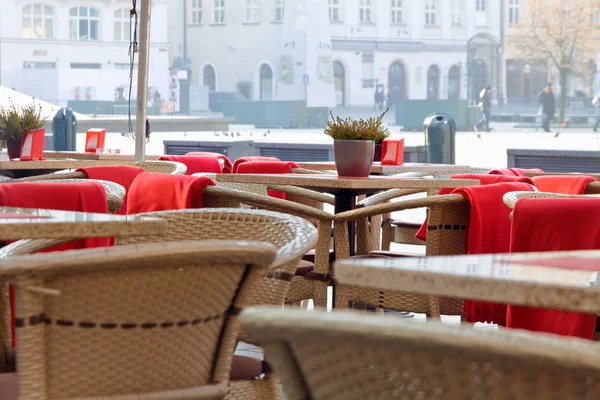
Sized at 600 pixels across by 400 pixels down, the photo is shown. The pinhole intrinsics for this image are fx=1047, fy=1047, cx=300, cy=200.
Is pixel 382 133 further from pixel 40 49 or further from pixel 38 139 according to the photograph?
pixel 40 49

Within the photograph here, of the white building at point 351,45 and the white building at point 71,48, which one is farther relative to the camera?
the white building at point 351,45

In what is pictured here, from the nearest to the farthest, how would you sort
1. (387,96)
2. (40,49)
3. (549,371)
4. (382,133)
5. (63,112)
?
(549,371), (382,133), (63,112), (40,49), (387,96)

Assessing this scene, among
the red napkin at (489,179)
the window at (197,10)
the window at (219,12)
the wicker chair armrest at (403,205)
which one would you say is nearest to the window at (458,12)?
the window at (219,12)

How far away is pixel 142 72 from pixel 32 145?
0.74 metres

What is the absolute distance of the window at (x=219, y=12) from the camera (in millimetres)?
46469

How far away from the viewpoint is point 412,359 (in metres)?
0.76

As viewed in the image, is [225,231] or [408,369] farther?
[225,231]

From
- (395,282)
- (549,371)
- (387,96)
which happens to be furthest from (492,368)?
(387,96)

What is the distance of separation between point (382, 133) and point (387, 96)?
42.9 m

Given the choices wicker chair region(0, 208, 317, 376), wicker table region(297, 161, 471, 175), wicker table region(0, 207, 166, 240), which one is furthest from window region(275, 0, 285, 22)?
wicker table region(0, 207, 166, 240)

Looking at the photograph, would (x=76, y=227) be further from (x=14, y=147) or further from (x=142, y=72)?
(x=14, y=147)

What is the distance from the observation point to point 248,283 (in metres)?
1.40

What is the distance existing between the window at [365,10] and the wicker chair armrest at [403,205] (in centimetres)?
4331

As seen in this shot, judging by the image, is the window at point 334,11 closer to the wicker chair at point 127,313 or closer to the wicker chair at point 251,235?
the wicker chair at point 251,235
